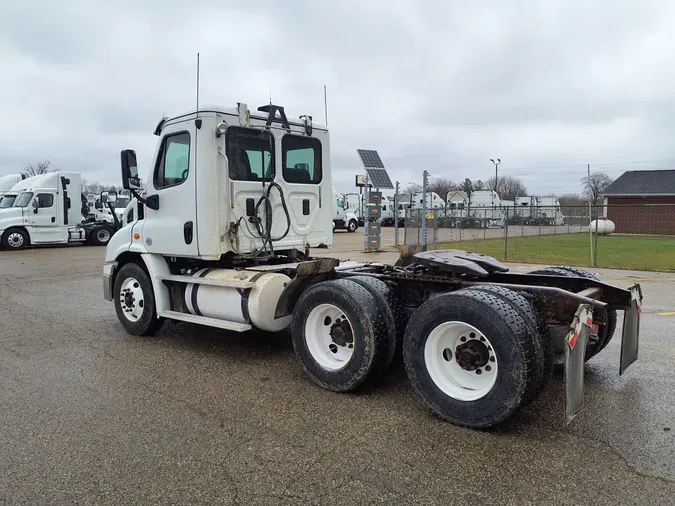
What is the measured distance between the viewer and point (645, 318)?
8133 mm

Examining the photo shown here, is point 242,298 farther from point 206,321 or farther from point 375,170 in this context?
point 375,170

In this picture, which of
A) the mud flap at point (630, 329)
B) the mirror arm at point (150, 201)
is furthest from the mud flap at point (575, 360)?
the mirror arm at point (150, 201)

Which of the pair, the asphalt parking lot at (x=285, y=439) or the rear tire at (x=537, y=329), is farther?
the rear tire at (x=537, y=329)

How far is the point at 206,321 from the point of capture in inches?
245

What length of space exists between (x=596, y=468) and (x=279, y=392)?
2647mm

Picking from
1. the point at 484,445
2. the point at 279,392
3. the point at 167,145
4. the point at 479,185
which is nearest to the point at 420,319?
the point at 484,445

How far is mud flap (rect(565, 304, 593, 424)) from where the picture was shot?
12.1 ft

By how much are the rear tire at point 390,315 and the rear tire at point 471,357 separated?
0.34 m

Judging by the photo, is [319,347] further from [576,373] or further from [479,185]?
[479,185]

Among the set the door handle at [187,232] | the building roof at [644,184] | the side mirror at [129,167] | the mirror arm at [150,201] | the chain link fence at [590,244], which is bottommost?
the chain link fence at [590,244]

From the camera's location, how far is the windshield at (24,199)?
23203 millimetres

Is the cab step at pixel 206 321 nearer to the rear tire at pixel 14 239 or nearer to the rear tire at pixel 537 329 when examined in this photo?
the rear tire at pixel 537 329

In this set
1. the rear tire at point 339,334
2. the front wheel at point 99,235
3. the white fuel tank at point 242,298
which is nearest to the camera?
the rear tire at point 339,334

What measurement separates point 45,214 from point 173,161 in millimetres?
20125
